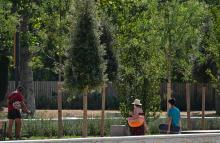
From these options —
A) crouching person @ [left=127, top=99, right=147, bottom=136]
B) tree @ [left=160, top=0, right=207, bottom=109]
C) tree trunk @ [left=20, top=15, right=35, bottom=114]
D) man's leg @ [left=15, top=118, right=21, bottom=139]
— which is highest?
tree @ [left=160, top=0, right=207, bottom=109]

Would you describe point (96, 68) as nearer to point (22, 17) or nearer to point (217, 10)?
point (217, 10)

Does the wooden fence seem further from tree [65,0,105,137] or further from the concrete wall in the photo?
the concrete wall

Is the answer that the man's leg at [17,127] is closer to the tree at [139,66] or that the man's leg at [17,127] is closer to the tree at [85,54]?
the tree at [85,54]

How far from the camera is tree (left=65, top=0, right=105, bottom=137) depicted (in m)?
20.4

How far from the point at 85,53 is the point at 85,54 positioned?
30mm

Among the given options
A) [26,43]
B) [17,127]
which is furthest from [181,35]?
[17,127]

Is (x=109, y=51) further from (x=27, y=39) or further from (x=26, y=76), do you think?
(x=26, y=76)

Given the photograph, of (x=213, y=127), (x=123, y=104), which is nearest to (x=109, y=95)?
(x=213, y=127)

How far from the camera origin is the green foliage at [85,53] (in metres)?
20.4

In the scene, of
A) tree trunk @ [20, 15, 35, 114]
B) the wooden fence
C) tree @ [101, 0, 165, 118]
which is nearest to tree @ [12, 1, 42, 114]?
tree trunk @ [20, 15, 35, 114]

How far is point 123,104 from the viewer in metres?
23.3

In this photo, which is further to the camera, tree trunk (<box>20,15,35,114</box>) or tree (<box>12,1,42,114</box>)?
tree trunk (<box>20,15,35,114</box>)

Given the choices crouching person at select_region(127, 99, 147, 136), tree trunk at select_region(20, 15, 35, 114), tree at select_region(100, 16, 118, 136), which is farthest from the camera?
tree trunk at select_region(20, 15, 35, 114)

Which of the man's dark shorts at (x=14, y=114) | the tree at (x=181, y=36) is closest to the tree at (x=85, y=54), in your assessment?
the man's dark shorts at (x=14, y=114)
